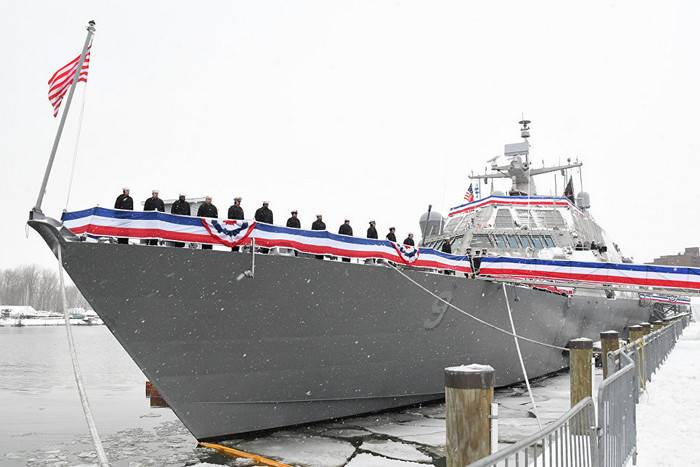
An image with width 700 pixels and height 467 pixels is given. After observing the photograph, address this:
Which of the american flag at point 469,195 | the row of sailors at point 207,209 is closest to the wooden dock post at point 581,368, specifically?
the row of sailors at point 207,209

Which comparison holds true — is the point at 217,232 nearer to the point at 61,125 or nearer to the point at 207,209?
the point at 207,209

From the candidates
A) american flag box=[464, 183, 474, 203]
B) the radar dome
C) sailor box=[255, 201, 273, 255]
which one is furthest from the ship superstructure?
sailor box=[255, 201, 273, 255]

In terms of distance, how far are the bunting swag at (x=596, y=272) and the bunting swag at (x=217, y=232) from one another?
2466 millimetres

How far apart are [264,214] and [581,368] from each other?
4.87m

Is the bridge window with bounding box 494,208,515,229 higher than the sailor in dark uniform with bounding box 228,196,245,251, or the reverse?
the bridge window with bounding box 494,208,515,229

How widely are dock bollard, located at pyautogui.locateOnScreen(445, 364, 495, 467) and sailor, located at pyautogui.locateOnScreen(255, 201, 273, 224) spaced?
4.75 meters

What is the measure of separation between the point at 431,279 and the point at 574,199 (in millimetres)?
13707

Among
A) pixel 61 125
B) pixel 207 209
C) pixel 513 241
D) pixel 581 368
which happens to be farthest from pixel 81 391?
pixel 513 241

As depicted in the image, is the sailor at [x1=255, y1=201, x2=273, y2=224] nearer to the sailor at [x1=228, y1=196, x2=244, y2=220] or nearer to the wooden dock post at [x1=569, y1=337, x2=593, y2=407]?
the sailor at [x1=228, y1=196, x2=244, y2=220]

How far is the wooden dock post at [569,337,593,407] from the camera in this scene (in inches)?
281

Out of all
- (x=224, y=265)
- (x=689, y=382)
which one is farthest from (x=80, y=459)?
(x=689, y=382)

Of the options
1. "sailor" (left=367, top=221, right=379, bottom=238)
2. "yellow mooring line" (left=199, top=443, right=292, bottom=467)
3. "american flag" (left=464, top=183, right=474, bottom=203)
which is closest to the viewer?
"yellow mooring line" (left=199, top=443, right=292, bottom=467)

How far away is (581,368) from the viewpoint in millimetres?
7195

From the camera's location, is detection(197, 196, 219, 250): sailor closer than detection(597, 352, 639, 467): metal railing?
No
